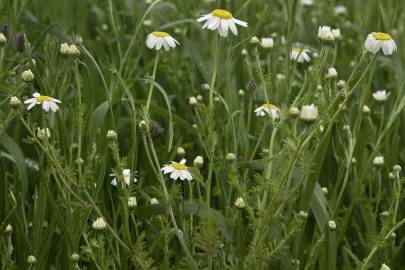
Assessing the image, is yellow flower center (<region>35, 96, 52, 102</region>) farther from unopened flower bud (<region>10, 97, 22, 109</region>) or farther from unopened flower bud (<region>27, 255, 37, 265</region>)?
unopened flower bud (<region>27, 255, 37, 265</region>)

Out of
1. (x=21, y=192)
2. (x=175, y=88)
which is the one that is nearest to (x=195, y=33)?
(x=175, y=88)

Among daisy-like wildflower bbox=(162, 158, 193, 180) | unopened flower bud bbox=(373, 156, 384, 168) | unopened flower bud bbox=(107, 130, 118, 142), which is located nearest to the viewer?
unopened flower bud bbox=(107, 130, 118, 142)

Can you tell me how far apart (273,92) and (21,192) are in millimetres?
1013

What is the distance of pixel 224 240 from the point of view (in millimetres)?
2029

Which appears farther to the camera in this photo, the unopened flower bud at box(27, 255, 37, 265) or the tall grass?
the unopened flower bud at box(27, 255, 37, 265)

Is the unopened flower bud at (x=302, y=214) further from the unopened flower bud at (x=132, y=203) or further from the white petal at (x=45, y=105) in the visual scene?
the white petal at (x=45, y=105)

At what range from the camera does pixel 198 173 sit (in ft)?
5.63

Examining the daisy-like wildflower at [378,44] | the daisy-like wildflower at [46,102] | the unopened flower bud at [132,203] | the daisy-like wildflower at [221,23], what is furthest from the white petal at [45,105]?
the daisy-like wildflower at [378,44]

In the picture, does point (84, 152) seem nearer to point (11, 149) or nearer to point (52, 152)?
point (11, 149)

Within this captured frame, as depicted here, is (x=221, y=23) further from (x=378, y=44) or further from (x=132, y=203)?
(x=132, y=203)

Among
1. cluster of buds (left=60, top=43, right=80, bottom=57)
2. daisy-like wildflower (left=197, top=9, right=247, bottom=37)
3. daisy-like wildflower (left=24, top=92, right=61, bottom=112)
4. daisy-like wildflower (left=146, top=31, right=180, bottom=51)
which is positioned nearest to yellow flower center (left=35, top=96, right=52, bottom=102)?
daisy-like wildflower (left=24, top=92, right=61, bottom=112)

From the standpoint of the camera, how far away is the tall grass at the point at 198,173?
1717 mm

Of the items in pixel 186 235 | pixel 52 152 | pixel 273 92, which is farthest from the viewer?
pixel 273 92

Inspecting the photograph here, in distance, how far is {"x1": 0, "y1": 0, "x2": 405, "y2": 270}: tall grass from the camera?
1717mm
